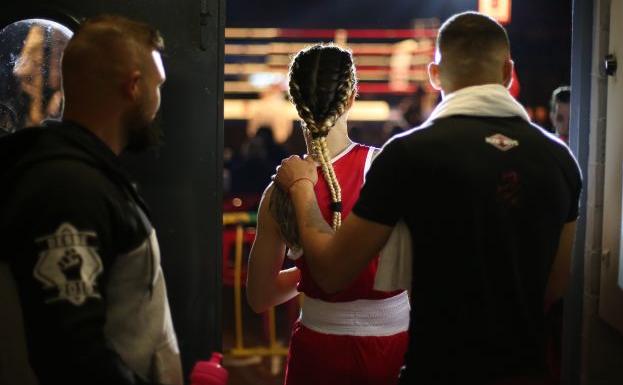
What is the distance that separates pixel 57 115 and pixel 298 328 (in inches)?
55.8

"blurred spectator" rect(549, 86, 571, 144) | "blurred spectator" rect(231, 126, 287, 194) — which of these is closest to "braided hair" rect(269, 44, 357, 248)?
"blurred spectator" rect(549, 86, 571, 144)

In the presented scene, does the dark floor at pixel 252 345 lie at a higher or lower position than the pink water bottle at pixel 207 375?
lower

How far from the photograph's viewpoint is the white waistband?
2.53 m

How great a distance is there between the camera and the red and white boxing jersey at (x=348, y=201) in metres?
2.49

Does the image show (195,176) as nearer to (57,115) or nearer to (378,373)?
(57,115)

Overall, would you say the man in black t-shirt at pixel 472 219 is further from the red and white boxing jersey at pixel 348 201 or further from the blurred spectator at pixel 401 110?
the blurred spectator at pixel 401 110

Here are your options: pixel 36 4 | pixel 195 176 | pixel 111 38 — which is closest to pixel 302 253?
pixel 111 38

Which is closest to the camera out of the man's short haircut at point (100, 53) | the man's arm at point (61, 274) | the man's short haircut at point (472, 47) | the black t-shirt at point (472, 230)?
the man's arm at point (61, 274)

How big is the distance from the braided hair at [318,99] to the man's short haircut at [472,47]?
0.46 m

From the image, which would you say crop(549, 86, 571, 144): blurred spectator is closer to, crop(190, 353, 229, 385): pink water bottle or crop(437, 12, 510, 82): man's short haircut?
crop(437, 12, 510, 82): man's short haircut

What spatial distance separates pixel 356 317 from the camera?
2.53 m

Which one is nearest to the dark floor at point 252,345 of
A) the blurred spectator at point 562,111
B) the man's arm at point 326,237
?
the blurred spectator at point 562,111

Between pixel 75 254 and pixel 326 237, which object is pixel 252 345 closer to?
pixel 326 237

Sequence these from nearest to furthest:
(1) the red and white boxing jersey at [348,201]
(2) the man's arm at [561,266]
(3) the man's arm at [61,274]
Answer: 1. (3) the man's arm at [61,274]
2. (2) the man's arm at [561,266]
3. (1) the red and white boxing jersey at [348,201]
